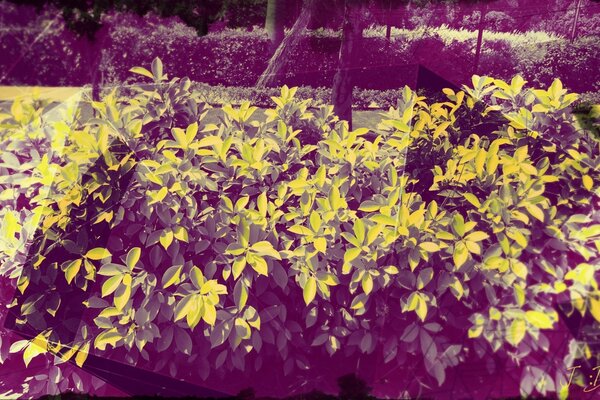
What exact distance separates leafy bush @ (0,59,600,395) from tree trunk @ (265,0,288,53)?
3.64 metres

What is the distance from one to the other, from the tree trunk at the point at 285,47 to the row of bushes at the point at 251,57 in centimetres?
10

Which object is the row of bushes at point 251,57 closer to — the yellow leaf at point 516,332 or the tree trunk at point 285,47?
the tree trunk at point 285,47

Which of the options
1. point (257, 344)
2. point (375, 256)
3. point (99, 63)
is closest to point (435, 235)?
point (375, 256)

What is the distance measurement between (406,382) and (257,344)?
66 cm

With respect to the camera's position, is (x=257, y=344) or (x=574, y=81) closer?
(x=257, y=344)

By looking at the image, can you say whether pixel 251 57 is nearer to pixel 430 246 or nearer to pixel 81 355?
pixel 81 355

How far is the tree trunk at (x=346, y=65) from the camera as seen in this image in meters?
4.70

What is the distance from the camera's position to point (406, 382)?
6.80 ft

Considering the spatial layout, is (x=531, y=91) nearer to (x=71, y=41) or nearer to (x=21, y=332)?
(x=21, y=332)

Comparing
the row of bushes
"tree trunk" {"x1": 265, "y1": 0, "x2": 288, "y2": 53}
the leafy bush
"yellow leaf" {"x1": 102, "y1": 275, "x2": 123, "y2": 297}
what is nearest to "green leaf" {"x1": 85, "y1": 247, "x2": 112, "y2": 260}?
the leafy bush

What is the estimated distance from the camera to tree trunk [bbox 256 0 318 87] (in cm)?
536

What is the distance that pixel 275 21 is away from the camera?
5.77m

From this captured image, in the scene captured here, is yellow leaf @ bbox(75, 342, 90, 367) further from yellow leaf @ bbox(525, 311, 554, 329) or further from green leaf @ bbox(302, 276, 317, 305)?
yellow leaf @ bbox(525, 311, 554, 329)

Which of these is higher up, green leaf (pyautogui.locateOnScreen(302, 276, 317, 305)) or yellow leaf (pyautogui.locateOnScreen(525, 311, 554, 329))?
yellow leaf (pyautogui.locateOnScreen(525, 311, 554, 329))
